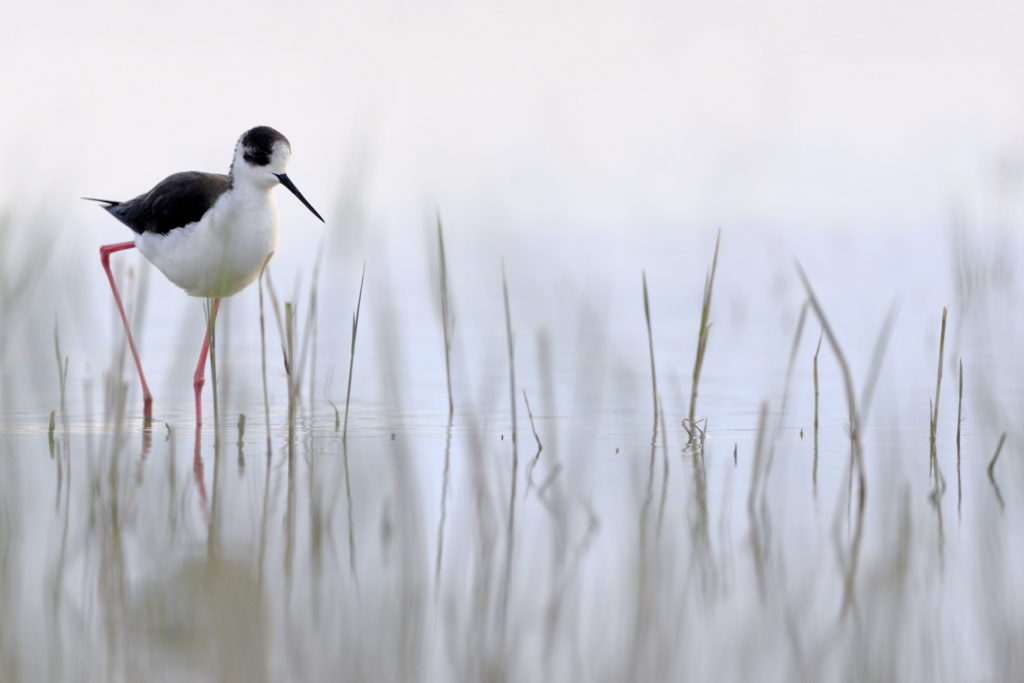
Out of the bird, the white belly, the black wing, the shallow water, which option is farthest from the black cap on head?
the shallow water

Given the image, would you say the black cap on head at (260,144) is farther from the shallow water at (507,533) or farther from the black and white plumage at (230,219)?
the shallow water at (507,533)

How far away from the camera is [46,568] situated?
131 inches

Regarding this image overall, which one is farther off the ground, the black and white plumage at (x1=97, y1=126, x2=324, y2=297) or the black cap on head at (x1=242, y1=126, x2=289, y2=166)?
the black cap on head at (x1=242, y1=126, x2=289, y2=166)

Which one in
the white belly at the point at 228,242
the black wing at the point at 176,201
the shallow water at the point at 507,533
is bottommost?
the shallow water at the point at 507,533

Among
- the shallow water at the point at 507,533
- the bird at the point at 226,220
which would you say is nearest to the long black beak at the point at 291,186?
the bird at the point at 226,220

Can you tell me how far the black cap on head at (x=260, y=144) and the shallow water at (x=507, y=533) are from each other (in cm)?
107

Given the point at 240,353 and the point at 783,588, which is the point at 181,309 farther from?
the point at 783,588

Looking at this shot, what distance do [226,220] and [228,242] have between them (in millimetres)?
139

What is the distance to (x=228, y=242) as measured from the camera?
18.9 ft

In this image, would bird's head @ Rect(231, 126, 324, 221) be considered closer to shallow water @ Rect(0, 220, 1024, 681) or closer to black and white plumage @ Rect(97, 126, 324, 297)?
black and white plumage @ Rect(97, 126, 324, 297)

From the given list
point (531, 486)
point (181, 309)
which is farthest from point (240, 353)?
point (531, 486)

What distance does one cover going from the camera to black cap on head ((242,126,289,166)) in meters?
5.93

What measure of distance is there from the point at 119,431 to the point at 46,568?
396 millimetres

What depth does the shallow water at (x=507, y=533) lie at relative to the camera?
2.81m
